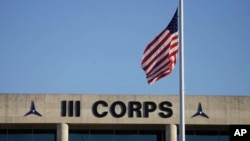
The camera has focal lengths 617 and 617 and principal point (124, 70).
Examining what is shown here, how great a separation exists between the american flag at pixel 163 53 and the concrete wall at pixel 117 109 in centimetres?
1770

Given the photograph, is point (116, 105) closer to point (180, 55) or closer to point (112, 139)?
point (112, 139)

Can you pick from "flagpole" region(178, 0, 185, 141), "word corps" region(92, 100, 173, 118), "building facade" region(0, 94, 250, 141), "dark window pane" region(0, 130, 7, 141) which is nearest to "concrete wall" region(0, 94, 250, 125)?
"building facade" region(0, 94, 250, 141)

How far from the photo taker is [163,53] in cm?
2183

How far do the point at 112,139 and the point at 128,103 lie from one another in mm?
3112

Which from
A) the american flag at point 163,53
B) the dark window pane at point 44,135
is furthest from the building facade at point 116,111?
the american flag at point 163,53

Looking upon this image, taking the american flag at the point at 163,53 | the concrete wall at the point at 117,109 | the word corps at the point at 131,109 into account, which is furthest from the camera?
the word corps at the point at 131,109

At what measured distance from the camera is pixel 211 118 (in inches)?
1585

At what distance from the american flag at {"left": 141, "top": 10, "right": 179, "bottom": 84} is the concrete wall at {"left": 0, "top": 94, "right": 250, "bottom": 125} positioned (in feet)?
58.1

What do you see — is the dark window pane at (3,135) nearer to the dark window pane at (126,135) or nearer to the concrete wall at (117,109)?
→ the concrete wall at (117,109)

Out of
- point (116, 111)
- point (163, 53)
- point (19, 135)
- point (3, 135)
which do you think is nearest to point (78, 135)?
point (116, 111)

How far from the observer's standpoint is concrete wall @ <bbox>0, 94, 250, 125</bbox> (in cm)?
3953

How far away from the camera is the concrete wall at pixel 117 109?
3953 centimetres

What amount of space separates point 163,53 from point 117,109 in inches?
719

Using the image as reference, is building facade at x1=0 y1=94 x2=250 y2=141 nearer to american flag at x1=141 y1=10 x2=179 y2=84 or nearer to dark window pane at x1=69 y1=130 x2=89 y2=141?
dark window pane at x1=69 y1=130 x2=89 y2=141
